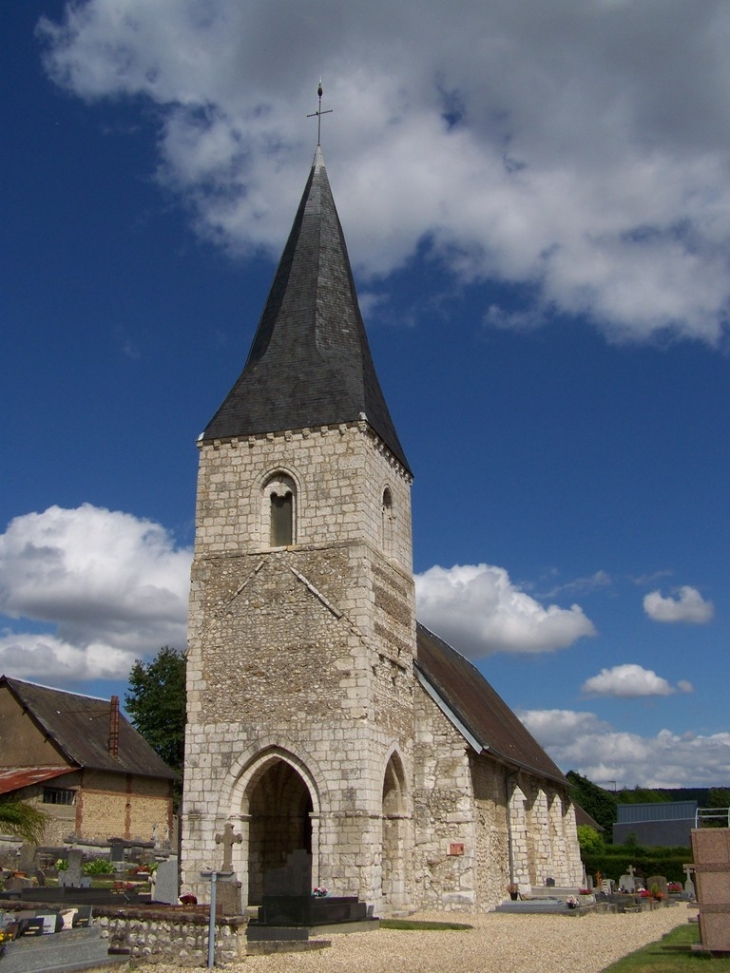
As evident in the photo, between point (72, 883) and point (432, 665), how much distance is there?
10.1 m

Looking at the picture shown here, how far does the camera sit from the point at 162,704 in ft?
145

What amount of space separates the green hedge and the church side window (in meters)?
21.6

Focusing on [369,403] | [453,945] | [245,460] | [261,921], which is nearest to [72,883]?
[261,921]

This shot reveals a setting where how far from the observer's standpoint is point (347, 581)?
18672mm

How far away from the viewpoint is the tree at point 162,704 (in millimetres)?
43375

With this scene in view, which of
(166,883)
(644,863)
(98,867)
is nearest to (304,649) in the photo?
(166,883)

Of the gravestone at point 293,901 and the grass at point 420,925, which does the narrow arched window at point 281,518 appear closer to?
the gravestone at point 293,901

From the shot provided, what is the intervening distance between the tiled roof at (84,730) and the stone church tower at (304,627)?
42.9 ft

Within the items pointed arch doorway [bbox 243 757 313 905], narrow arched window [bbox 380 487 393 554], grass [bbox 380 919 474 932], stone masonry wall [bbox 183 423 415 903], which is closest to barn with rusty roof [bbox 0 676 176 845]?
pointed arch doorway [bbox 243 757 313 905]

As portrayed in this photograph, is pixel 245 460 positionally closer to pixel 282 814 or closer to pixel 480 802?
pixel 282 814

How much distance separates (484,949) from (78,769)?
20003 mm

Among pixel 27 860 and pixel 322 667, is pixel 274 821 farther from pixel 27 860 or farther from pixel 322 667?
pixel 27 860

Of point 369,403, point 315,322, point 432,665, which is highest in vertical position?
point 315,322

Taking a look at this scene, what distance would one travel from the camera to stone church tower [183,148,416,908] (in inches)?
696
